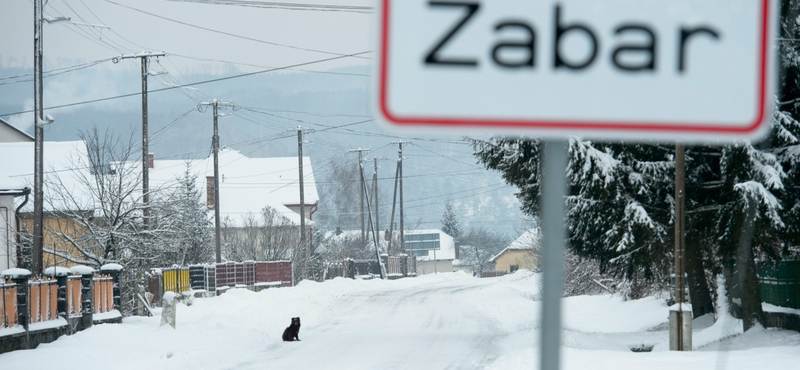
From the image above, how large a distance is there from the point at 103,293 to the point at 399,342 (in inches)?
282

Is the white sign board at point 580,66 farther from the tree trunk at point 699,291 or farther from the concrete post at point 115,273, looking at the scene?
the concrete post at point 115,273

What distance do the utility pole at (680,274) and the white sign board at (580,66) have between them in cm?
Result: 1488

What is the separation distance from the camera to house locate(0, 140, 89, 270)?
1101 inches

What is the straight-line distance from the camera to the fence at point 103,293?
67.1ft

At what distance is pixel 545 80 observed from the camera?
169cm

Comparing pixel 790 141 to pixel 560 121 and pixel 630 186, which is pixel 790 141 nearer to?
pixel 630 186

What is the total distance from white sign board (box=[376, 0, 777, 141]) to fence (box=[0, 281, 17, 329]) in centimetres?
1568

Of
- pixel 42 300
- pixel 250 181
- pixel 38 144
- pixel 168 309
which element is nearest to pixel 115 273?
pixel 168 309

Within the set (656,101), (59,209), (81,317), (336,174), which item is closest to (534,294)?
(59,209)

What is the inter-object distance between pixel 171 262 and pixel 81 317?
17.6 metres

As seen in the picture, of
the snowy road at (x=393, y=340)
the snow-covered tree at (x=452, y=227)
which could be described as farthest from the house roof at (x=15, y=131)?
the snow-covered tree at (x=452, y=227)

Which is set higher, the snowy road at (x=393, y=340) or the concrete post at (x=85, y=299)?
the concrete post at (x=85, y=299)

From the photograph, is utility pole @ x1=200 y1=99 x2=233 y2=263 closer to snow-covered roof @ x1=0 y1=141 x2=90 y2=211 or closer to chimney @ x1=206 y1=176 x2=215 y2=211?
snow-covered roof @ x1=0 y1=141 x2=90 y2=211

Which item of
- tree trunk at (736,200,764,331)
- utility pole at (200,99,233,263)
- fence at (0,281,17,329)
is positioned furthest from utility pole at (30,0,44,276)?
utility pole at (200,99,233,263)
